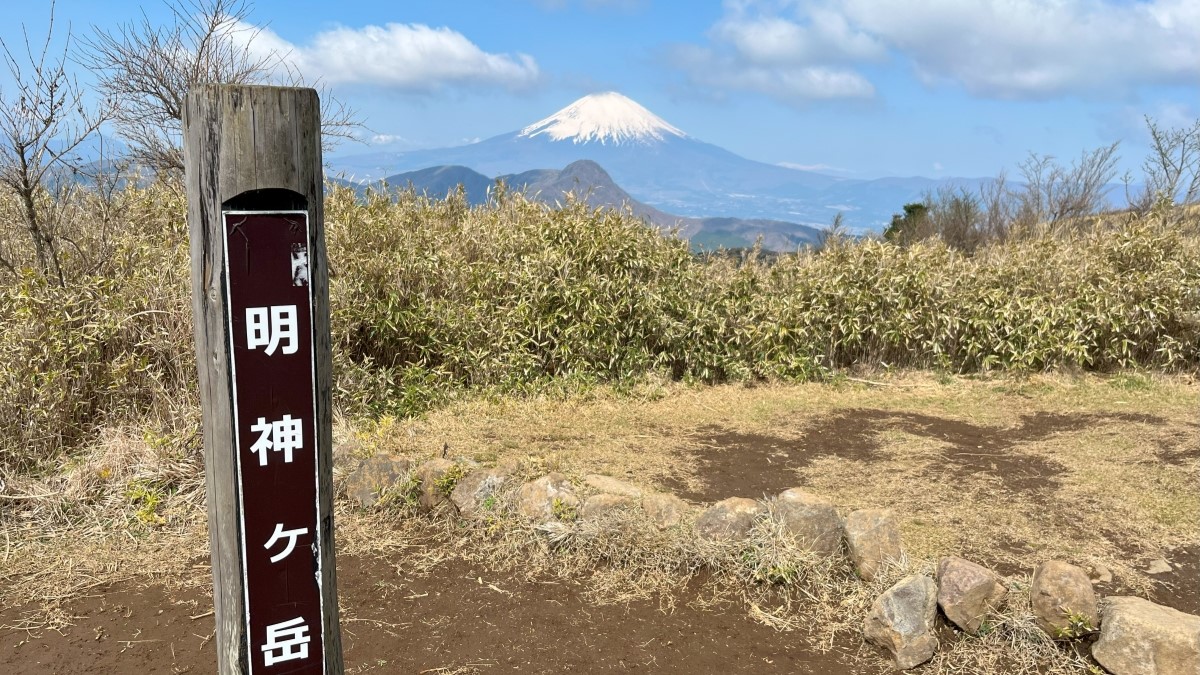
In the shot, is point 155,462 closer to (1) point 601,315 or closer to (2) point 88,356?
(2) point 88,356

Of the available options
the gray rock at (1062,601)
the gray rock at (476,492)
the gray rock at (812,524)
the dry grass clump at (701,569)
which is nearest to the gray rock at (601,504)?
the dry grass clump at (701,569)

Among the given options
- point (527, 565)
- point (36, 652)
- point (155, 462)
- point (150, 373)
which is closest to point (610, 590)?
point (527, 565)

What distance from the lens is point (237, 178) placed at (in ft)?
5.57

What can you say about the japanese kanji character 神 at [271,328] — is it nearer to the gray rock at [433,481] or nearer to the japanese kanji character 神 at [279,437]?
the japanese kanji character 神 at [279,437]

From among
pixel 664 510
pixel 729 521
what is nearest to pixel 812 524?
pixel 729 521

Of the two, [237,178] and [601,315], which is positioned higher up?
[237,178]

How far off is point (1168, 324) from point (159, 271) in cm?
857

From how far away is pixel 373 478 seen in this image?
Answer: 4293 mm

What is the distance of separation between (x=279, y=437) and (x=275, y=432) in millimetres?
15

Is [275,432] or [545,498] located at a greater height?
[275,432]

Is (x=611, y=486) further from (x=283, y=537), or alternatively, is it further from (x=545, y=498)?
(x=283, y=537)

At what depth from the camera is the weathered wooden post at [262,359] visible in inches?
67.0

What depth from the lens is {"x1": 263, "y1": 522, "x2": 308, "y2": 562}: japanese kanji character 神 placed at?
5.94 ft

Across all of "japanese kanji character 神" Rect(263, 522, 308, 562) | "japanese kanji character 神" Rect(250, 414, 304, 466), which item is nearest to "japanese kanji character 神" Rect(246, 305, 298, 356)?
"japanese kanji character 神" Rect(250, 414, 304, 466)
